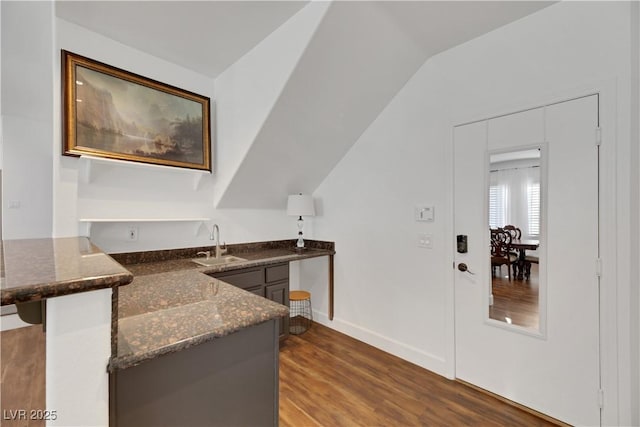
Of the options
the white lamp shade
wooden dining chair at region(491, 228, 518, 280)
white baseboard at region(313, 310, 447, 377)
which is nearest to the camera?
wooden dining chair at region(491, 228, 518, 280)

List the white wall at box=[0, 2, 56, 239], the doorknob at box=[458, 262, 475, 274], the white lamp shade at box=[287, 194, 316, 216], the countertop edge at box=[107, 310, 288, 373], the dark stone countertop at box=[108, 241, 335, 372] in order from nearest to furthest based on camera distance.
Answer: the countertop edge at box=[107, 310, 288, 373]
the dark stone countertop at box=[108, 241, 335, 372]
the doorknob at box=[458, 262, 475, 274]
the white wall at box=[0, 2, 56, 239]
the white lamp shade at box=[287, 194, 316, 216]

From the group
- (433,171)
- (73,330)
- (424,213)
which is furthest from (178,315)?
(433,171)

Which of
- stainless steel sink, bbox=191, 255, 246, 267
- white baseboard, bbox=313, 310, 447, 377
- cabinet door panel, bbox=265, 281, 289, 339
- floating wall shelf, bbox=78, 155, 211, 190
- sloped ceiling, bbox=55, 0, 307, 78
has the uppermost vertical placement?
sloped ceiling, bbox=55, 0, 307, 78

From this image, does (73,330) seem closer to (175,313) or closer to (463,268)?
(175,313)

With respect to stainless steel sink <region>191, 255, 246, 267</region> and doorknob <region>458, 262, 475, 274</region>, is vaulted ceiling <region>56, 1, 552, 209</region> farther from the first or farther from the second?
doorknob <region>458, 262, 475, 274</region>

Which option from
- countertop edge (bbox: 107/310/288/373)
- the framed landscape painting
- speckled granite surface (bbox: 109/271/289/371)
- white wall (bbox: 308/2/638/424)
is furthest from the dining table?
the framed landscape painting

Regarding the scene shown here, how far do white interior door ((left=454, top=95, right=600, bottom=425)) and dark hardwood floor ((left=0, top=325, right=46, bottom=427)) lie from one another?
2.85m

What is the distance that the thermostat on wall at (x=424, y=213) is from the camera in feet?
7.63

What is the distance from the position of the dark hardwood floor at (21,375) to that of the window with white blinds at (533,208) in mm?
3185

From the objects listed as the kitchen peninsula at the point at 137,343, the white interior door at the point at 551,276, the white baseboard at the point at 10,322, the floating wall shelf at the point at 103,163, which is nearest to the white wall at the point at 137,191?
the floating wall shelf at the point at 103,163

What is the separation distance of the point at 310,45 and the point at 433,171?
1.38 metres

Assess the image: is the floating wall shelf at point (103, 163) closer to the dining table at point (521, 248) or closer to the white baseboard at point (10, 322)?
the white baseboard at point (10, 322)

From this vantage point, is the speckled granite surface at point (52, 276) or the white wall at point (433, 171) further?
the white wall at point (433, 171)

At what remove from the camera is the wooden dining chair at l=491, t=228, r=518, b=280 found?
1.98m
